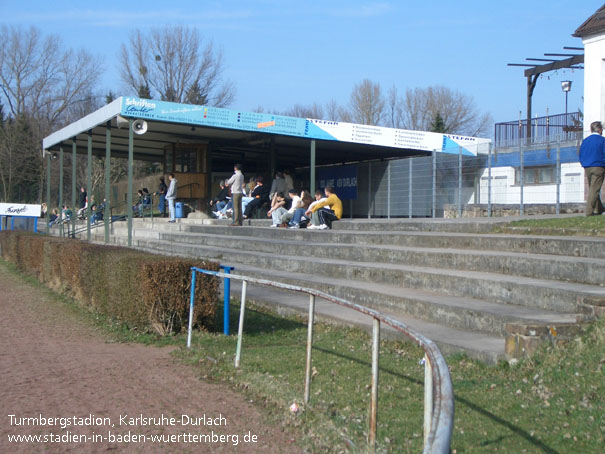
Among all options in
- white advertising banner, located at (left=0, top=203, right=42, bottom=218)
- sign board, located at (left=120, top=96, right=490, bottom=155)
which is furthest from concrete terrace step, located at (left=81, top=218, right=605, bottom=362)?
white advertising banner, located at (left=0, top=203, right=42, bottom=218)

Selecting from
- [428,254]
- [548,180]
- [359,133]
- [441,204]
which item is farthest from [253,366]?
[359,133]

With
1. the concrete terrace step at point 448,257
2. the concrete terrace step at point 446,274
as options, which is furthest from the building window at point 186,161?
the concrete terrace step at point 446,274

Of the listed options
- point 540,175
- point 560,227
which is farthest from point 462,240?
point 540,175

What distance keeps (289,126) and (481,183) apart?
6.80 metres

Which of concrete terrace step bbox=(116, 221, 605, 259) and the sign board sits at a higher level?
the sign board

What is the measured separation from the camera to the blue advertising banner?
29.7 metres

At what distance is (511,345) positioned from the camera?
5.95 m

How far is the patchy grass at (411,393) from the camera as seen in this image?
4.31 meters

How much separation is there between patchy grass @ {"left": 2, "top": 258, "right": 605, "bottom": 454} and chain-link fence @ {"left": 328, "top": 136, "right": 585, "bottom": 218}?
11652mm

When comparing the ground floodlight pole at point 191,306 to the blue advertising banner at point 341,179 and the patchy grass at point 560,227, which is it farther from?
the blue advertising banner at point 341,179

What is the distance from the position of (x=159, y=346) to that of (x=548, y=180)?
13.1 m

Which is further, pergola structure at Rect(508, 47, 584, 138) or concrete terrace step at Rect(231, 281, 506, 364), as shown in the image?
pergola structure at Rect(508, 47, 584, 138)

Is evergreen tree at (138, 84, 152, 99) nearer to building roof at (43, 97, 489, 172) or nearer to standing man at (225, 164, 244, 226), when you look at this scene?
building roof at (43, 97, 489, 172)

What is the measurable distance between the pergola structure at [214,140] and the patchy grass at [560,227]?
1040 cm
